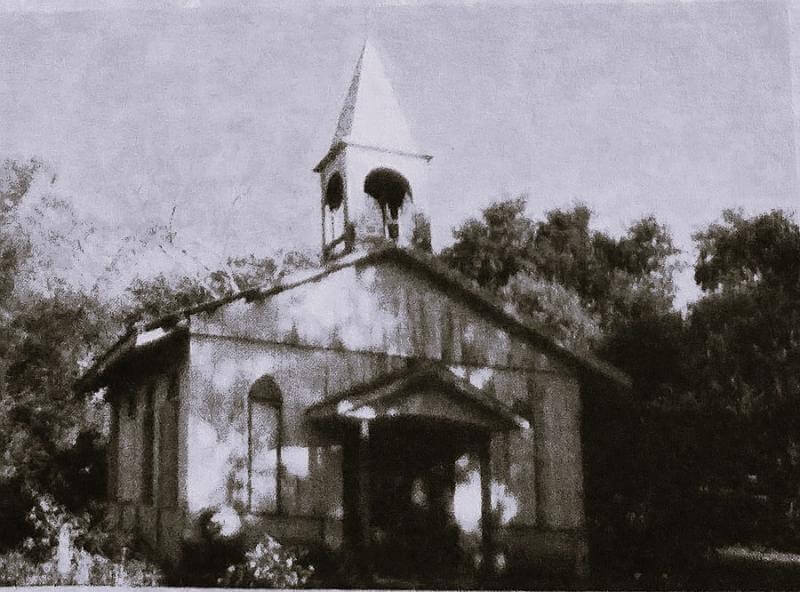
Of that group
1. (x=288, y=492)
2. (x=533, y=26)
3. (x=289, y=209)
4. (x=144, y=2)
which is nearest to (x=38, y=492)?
(x=288, y=492)

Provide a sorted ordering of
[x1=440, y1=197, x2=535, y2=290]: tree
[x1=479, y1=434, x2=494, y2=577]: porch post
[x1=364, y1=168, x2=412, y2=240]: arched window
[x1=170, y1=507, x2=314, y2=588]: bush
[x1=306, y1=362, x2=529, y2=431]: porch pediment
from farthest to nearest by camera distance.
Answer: [x1=364, y1=168, x2=412, y2=240]: arched window, [x1=440, y1=197, x2=535, y2=290]: tree, [x1=306, y1=362, x2=529, y2=431]: porch pediment, [x1=479, y1=434, x2=494, y2=577]: porch post, [x1=170, y1=507, x2=314, y2=588]: bush

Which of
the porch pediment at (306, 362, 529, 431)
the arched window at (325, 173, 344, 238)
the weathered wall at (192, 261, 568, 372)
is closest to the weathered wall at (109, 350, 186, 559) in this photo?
the weathered wall at (192, 261, 568, 372)

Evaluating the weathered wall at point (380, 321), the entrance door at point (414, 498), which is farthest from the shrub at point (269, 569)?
the weathered wall at point (380, 321)

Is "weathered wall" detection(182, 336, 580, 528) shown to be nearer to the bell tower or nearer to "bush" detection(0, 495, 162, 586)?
"bush" detection(0, 495, 162, 586)

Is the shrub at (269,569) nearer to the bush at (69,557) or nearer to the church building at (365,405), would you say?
the church building at (365,405)

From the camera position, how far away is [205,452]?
19.4ft

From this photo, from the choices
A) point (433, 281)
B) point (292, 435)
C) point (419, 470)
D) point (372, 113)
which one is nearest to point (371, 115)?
point (372, 113)

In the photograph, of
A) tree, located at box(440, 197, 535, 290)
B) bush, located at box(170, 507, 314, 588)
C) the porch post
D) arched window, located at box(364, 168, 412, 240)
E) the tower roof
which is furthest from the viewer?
arched window, located at box(364, 168, 412, 240)

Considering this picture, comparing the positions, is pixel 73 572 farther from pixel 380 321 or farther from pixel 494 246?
pixel 494 246

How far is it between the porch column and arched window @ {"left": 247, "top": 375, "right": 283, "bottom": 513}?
54cm

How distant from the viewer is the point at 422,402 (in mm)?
6340

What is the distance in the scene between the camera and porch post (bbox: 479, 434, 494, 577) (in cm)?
613

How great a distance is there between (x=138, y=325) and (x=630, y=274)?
3.29 m

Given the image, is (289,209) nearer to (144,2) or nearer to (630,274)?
(144,2)
